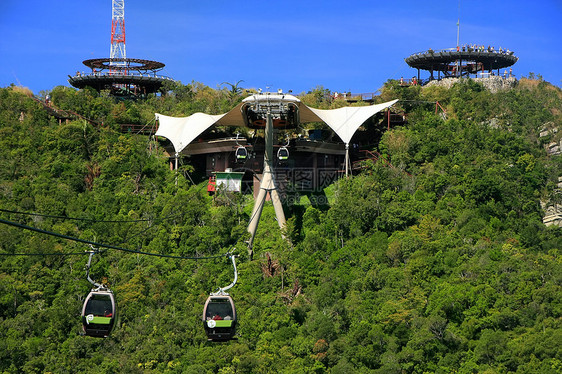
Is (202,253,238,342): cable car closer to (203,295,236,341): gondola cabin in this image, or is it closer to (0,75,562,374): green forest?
(203,295,236,341): gondola cabin

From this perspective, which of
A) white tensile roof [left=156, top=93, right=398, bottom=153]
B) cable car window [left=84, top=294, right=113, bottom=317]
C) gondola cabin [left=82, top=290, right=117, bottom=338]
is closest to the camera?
gondola cabin [left=82, top=290, right=117, bottom=338]

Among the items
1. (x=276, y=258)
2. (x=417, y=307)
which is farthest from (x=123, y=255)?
(x=417, y=307)

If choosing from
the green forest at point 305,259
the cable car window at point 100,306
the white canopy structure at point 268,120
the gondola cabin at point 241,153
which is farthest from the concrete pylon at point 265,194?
the cable car window at point 100,306

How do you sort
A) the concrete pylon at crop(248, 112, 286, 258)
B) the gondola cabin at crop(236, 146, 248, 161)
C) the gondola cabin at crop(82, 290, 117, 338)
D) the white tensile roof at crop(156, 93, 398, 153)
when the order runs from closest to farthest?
the gondola cabin at crop(82, 290, 117, 338) < the gondola cabin at crop(236, 146, 248, 161) < the concrete pylon at crop(248, 112, 286, 258) < the white tensile roof at crop(156, 93, 398, 153)

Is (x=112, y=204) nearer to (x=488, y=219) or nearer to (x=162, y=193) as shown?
(x=162, y=193)

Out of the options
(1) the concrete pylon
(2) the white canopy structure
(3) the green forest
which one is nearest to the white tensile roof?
(2) the white canopy structure

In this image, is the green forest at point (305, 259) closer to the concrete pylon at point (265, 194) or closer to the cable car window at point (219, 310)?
the concrete pylon at point (265, 194)
